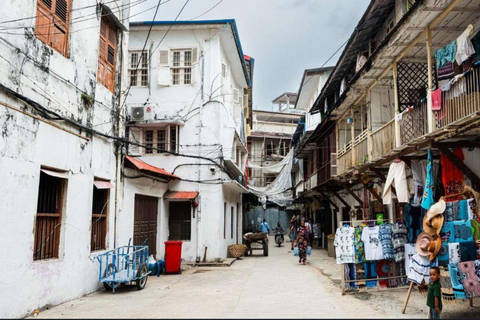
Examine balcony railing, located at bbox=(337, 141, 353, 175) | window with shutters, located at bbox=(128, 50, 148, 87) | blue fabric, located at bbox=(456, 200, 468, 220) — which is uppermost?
window with shutters, located at bbox=(128, 50, 148, 87)

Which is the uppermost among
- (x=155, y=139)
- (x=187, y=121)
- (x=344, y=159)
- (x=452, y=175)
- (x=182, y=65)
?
(x=182, y=65)

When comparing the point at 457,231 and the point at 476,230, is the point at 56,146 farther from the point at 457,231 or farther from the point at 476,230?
the point at 476,230

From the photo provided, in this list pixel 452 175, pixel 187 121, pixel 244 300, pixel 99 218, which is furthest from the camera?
pixel 187 121

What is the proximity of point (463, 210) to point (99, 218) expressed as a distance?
8.41 metres

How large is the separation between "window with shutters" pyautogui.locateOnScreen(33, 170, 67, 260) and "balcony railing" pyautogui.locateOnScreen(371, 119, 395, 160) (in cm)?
797

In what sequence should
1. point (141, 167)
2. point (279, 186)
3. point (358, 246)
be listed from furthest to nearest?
point (279, 186) < point (141, 167) < point (358, 246)

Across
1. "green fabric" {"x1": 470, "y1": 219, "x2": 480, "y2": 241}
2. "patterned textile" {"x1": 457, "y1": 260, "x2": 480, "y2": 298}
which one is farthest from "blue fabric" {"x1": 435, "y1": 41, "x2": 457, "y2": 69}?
"patterned textile" {"x1": 457, "y1": 260, "x2": 480, "y2": 298}

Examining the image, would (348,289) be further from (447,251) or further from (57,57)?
(57,57)

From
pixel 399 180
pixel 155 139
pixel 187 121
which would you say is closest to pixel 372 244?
pixel 399 180

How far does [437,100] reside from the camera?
26.9 feet

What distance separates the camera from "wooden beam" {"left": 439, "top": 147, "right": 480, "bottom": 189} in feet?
25.5

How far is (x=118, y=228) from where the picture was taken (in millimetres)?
11633

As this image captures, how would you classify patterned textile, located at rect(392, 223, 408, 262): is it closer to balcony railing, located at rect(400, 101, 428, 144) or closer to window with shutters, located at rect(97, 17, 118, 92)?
balcony railing, located at rect(400, 101, 428, 144)

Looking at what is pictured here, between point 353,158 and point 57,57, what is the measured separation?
31.6 ft
